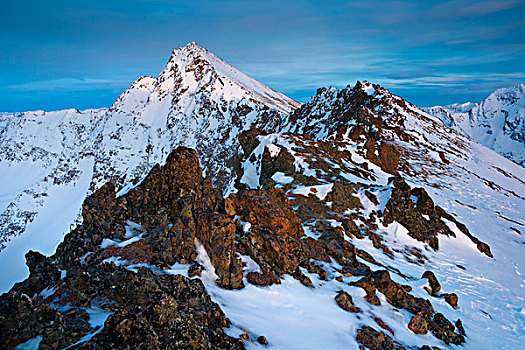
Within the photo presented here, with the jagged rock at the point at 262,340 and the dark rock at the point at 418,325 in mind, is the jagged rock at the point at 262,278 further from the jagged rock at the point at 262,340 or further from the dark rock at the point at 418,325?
the dark rock at the point at 418,325

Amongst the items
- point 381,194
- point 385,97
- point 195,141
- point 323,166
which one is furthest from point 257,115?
point 381,194

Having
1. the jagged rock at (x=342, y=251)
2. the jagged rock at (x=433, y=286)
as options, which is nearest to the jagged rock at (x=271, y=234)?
the jagged rock at (x=342, y=251)

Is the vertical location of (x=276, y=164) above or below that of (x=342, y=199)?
above

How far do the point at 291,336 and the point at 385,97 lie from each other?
316 ft

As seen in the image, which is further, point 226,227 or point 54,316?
point 226,227

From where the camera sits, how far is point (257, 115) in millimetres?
138625

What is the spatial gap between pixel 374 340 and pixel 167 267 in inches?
356

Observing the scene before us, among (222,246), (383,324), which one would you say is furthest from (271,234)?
(383,324)

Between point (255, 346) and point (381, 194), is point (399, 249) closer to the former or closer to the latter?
point (381, 194)

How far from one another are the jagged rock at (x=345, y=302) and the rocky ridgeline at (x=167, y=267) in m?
0.05

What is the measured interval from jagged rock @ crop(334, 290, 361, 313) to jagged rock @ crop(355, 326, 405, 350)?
1399 mm

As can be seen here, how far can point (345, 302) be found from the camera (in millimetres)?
14031

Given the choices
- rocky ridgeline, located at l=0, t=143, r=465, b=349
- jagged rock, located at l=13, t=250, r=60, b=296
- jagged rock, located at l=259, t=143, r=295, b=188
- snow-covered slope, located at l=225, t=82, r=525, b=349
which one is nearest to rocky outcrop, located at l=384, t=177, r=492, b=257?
snow-covered slope, located at l=225, t=82, r=525, b=349

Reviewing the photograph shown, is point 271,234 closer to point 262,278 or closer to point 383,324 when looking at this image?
point 262,278
